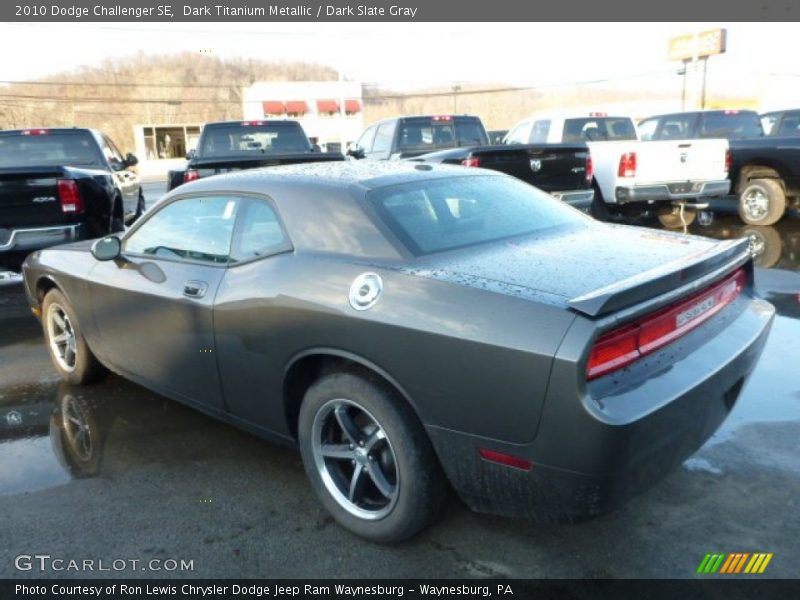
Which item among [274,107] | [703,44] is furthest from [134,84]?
[703,44]

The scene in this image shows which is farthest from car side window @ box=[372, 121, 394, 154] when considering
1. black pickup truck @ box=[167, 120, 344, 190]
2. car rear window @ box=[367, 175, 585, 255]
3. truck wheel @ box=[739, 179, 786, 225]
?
car rear window @ box=[367, 175, 585, 255]

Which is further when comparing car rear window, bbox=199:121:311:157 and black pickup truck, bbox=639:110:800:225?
car rear window, bbox=199:121:311:157

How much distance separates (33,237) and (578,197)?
6.54 m

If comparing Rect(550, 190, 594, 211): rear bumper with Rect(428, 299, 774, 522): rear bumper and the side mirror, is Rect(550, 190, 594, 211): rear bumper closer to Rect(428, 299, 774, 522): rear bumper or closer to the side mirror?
the side mirror

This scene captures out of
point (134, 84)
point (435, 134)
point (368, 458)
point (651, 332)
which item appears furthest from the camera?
point (134, 84)

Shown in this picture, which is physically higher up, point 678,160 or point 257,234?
point 678,160

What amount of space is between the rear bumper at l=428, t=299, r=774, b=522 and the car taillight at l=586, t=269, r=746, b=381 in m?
0.05

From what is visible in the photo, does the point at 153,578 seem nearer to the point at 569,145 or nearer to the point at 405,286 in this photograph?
the point at 405,286

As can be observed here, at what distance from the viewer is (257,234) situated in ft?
10.8

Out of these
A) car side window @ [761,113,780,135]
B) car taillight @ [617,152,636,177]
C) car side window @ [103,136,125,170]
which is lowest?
car taillight @ [617,152,636,177]

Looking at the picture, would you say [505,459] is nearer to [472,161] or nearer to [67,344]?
[67,344]

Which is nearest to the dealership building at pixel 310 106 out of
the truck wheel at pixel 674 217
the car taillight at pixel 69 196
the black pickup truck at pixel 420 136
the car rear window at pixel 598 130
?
the car rear window at pixel 598 130

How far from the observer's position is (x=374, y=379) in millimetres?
2699

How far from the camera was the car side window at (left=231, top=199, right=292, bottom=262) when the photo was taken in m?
3.16
